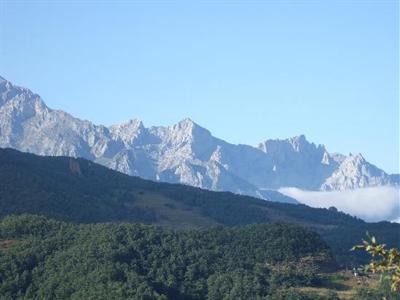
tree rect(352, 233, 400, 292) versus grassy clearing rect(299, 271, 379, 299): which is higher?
tree rect(352, 233, 400, 292)

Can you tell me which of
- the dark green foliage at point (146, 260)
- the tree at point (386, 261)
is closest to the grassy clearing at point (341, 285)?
the dark green foliage at point (146, 260)

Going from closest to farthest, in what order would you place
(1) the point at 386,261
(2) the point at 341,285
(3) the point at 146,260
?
(1) the point at 386,261 → (3) the point at 146,260 → (2) the point at 341,285

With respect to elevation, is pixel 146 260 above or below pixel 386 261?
below

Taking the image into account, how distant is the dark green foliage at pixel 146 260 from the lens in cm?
12162

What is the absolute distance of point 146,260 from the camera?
14150cm

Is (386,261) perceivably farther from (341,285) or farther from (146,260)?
(341,285)

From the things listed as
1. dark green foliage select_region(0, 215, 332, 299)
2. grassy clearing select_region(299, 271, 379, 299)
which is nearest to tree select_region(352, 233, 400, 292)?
dark green foliage select_region(0, 215, 332, 299)

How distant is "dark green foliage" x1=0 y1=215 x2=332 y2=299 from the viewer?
122 metres

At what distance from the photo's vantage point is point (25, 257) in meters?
132

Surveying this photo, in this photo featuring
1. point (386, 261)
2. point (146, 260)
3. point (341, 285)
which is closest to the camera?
point (386, 261)

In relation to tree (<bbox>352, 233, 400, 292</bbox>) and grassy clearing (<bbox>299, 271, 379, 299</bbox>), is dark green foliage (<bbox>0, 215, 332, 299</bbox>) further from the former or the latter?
tree (<bbox>352, 233, 400, 292</bbox>)

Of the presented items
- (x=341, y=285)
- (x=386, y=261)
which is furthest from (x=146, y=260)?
(x=386, y=261)

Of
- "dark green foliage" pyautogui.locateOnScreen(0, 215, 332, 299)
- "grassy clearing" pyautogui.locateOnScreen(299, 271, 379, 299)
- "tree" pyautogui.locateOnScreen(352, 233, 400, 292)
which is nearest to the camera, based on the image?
"tree" pyautogui.locateOnScreen(352, 233, 400, 292)

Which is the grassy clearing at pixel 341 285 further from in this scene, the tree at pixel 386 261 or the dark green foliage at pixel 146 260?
the tree at pixel 386 261
